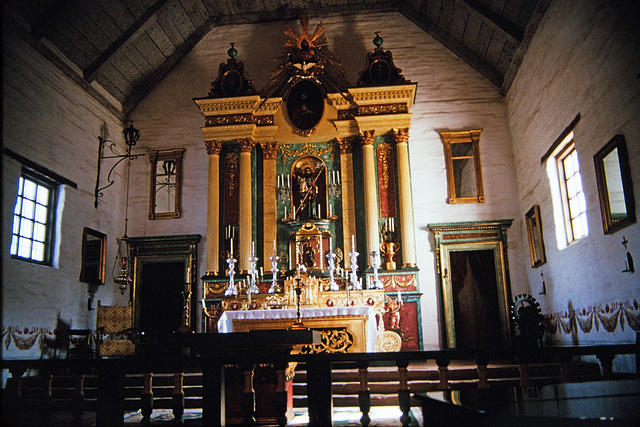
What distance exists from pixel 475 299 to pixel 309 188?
162 inches

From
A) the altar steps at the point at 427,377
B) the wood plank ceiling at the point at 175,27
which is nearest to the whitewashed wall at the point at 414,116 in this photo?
the wood plank ceiling at the point at 175,27

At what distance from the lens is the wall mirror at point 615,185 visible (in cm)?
618

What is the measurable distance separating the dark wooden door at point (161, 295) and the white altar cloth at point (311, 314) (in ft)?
9.99

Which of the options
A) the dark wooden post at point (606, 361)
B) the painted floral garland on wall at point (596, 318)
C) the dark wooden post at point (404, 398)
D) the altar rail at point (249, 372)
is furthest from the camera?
the painted floral garland on wall at point (596, 318)

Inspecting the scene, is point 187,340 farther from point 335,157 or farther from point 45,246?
point 335,157

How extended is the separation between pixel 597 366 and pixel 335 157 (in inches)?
246

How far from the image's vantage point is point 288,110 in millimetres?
11586

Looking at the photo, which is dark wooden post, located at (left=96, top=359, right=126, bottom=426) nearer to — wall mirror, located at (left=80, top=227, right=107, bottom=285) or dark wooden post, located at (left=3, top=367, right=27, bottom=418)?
dark wooden post, located at (left=3, top=367, right=27, bottom=418)

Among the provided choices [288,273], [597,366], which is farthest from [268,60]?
[597,366]

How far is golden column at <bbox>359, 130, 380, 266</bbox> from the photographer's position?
10586 millimetres

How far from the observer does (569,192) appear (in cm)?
873

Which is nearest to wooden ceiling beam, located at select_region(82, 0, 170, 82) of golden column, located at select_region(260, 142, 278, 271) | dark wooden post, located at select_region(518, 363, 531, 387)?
golden column, located at select_region(260, 142, 278, 271)

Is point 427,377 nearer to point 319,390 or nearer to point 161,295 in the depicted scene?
point 319,390

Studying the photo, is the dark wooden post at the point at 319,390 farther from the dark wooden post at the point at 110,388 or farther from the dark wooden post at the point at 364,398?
the dark wooden post at the point at 110,388
